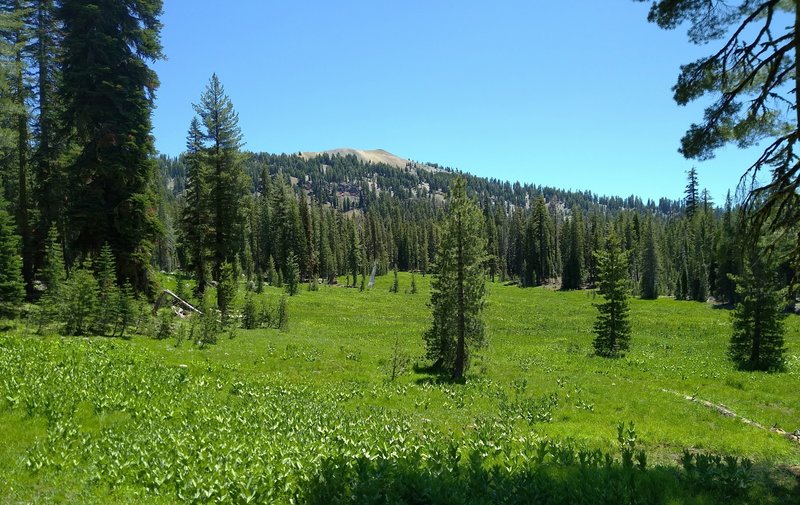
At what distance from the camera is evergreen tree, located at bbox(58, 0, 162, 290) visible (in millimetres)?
23391

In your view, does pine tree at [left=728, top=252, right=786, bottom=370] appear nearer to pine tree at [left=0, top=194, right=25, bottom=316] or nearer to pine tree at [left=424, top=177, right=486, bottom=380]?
pine tree at [left=424, top=177, right=486, bottom=380]

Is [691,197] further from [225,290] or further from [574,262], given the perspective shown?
[225,290]

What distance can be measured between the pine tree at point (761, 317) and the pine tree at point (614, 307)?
6.55 metres

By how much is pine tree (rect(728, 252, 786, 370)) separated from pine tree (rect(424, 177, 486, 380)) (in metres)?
16.9

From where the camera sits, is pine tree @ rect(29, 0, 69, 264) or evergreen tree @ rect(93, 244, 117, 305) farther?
pine tree @ rect(29, 0, 69, 264)

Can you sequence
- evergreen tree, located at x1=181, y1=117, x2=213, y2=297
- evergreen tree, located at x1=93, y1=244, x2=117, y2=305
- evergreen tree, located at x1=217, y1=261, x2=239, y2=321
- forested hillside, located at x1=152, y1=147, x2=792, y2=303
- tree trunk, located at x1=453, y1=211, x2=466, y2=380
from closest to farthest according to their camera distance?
evergreen tree, located at x1=93, y1=244, x2=117, y2=305
tree trunk, located at x1=453, y1=211, x2=466, y2=380
evergreen tree, located at x1=217, y1=261, x2=239, y2=321
evergreen tree, located at x1=181, y1=117, x2=213, y2=297
forested hillside, located at x1=152, y1=147, x2=792, y2=303

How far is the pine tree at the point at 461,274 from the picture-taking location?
2236cm

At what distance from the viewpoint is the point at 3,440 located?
869 cm

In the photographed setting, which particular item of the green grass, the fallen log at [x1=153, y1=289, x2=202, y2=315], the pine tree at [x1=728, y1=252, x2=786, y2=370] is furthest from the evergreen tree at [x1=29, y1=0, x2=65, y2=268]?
the pine tree at [x1=728, y1=252, x2=786, y2=370]

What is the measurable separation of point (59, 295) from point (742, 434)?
26.5 m

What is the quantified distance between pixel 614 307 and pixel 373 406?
23485 millimetres

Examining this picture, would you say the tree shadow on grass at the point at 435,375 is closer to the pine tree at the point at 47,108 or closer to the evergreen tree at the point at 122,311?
the evergreen tree at the point at 122,311

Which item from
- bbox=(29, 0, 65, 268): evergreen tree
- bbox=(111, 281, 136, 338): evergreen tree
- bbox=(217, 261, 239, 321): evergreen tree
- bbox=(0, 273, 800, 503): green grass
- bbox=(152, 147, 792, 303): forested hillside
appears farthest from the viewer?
bbox=(152, 147, 792, 303): forested hillside

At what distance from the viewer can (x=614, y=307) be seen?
32.6 m
